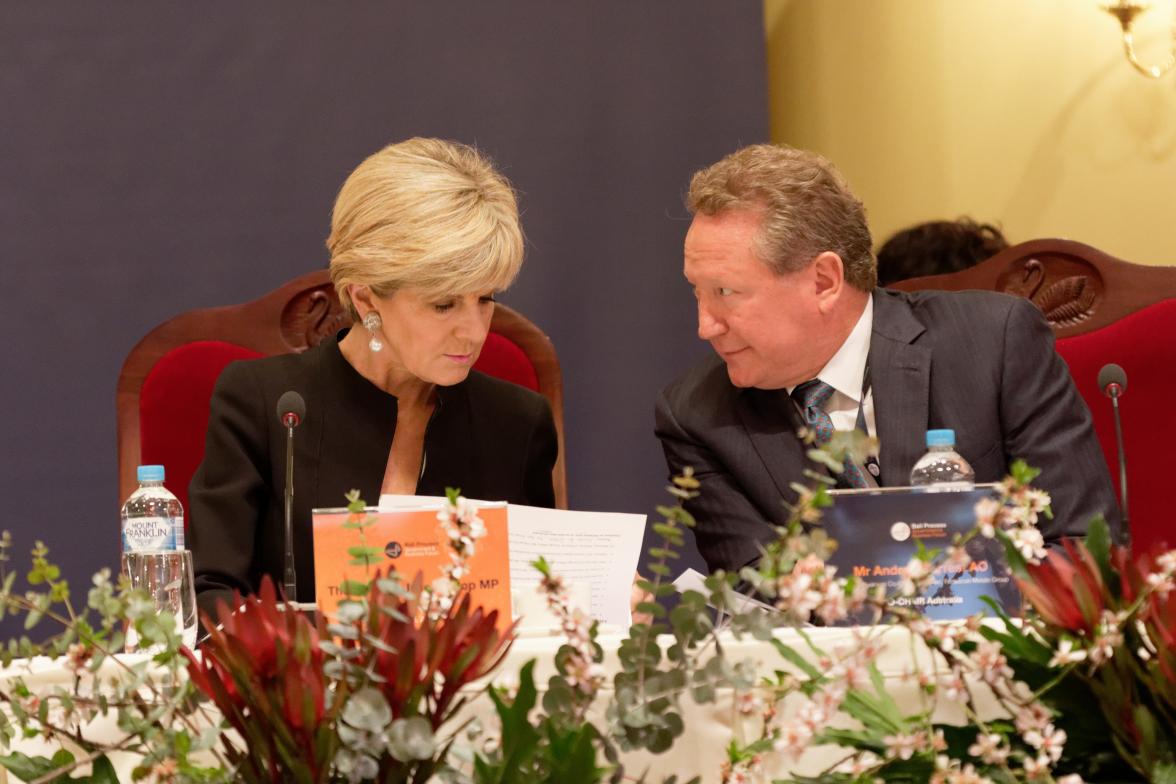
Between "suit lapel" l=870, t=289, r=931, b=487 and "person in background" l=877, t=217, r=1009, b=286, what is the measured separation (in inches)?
32.4

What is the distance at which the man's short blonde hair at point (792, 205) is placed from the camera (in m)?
2.13

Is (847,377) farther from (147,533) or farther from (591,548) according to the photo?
(147,533)

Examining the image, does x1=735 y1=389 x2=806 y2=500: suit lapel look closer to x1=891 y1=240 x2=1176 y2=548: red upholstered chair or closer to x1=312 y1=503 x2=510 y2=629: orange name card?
x1=891 y1=240 x2=1176 y2=548: red upholstered chair

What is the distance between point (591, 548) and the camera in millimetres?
1555

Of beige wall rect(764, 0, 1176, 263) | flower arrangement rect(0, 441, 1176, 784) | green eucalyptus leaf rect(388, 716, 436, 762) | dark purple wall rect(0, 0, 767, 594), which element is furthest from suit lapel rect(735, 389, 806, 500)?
beige wall rect(764, 0, 1176, 263)

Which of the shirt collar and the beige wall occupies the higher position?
the beige wall

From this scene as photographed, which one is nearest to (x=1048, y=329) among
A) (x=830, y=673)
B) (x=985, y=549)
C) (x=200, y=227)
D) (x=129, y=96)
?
(x=985, y=549)

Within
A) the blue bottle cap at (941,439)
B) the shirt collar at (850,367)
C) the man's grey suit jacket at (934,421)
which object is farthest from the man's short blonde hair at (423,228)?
the blue bottle cap at (941,439)

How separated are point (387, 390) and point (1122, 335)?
4.00ft

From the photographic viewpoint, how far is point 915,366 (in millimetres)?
2111

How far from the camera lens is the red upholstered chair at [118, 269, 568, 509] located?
90.7 inches

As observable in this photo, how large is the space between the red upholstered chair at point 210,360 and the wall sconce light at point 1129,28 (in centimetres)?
172

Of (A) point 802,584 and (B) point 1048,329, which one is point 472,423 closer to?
(B) point 1048,329

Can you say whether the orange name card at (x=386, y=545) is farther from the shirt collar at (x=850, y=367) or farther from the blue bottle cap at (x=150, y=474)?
the shirt collar at (x=850, y=367)
